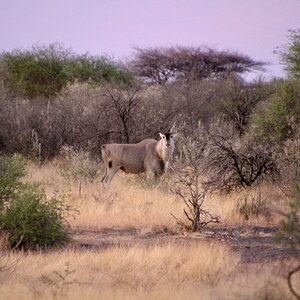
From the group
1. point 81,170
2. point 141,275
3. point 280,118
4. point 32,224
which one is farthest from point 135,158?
point 141,275

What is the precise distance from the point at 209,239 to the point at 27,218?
94.6 inches

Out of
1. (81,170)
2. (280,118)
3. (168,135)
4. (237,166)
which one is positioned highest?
(280,118)

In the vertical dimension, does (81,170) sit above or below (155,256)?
below

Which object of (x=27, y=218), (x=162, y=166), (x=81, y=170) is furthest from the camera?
(x=162, y=166)

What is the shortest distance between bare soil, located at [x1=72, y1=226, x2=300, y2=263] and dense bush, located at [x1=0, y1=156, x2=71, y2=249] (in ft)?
1.07

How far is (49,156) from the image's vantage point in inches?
810

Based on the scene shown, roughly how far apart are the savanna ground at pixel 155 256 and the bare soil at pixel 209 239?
0.01 m

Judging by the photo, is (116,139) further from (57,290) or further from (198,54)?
(198,54)

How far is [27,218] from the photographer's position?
958cm

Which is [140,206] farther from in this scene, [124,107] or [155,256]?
[124,107]

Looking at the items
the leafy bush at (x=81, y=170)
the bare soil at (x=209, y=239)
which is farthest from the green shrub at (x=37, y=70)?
the bare soil at (x=209, y=239)

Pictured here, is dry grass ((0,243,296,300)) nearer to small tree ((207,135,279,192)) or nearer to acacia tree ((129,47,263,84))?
small tree ((207,135,279,192))

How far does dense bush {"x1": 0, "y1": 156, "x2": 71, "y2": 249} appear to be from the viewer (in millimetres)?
9469

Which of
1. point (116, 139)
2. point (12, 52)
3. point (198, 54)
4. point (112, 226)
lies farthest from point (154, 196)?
point (198, 54)
